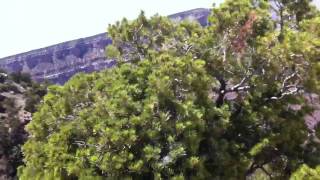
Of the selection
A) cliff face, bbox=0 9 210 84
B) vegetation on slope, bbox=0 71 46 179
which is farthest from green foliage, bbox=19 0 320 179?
cliff face, bbox=0 9 210 84

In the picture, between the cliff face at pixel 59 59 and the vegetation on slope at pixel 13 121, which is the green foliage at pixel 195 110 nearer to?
the vegetation on slope at pixel 13 121

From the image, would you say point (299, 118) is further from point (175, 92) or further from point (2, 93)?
point (2, 93)

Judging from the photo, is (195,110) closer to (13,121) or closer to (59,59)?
(13,121)

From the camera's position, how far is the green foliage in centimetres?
1248

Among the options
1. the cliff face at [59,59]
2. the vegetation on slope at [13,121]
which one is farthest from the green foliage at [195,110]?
the cliff face at [59,59]

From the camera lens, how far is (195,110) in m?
12.8

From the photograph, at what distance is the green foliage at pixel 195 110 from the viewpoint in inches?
492

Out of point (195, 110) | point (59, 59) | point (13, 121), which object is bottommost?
point (59, 59)

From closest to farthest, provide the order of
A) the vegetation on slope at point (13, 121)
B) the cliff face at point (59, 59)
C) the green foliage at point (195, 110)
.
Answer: the green foliage at point (195, 110) < the vegetation on slope at point (13, 121) < the cliff face at point (59, 59)

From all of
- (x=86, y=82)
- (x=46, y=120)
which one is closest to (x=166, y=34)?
(x=86, y=82)

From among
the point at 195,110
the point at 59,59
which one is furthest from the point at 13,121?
the point at 59,59

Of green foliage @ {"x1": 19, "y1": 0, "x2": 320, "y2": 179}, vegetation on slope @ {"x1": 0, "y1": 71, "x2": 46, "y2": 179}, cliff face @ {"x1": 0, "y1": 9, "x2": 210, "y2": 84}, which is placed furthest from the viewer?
cliff face @ {"x1": 0, "y1": 9, "x2": 210, "y2": 84}

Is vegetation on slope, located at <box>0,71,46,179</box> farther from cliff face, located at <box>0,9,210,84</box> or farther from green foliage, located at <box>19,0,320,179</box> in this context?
cliff face, located at <box>0,9,210,84</box>

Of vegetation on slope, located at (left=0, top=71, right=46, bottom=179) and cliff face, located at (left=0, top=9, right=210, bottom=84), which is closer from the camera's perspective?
vegetation on slope, located at (left=0, top=71, right=46, bottom=179)
